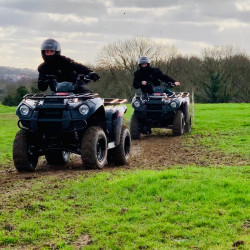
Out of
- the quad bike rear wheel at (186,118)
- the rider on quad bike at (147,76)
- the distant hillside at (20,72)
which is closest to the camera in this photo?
the rider on quad bike at (147,76)

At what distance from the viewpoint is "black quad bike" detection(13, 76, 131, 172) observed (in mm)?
9086

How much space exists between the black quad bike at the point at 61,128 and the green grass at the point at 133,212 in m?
1.18

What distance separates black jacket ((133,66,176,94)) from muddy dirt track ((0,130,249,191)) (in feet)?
6.32

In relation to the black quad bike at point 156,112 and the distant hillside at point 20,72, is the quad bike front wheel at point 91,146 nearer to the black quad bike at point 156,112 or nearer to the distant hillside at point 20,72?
the black quad bike at point 156,112

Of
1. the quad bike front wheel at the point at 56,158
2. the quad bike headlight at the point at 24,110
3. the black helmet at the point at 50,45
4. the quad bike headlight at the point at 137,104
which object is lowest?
the quad bike front wheel at the point at 56,158

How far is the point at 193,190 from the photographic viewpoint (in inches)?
278

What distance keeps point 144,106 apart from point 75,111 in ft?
25.0

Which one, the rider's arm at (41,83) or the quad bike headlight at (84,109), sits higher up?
the rider's arm at (41,83)

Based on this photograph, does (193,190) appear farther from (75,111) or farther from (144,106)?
(144,106)

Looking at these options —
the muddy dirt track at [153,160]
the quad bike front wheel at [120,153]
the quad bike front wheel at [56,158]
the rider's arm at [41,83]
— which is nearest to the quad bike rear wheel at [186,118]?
the muddy dirt track at [153,160]

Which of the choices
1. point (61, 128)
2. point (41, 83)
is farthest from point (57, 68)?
point (61, 128)

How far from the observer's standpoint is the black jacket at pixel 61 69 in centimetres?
988

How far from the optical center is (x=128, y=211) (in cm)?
626

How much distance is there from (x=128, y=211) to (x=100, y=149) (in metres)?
3.48
